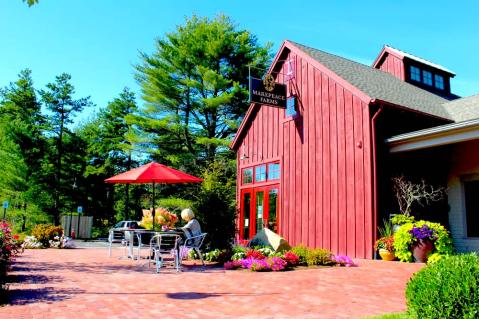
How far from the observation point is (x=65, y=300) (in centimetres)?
509

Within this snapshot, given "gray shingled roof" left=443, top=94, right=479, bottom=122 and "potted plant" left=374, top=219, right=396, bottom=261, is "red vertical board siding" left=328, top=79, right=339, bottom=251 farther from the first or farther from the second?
"gray shingled roof" left=443, top=94, right=479, bottom=122

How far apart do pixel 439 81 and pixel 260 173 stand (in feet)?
33.2

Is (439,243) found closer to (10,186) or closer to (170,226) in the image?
(170,226)

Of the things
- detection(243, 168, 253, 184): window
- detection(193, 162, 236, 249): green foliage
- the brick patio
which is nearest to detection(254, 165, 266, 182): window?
detection(243, 168, 253, 184): window

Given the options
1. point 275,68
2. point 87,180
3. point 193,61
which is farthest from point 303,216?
point 87,180

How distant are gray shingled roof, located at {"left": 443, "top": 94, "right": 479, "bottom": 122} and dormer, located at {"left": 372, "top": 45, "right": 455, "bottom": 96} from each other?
3.82 m

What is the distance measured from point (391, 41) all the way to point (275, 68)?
797 cm

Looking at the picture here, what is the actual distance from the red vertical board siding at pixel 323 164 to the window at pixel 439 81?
28.4ft

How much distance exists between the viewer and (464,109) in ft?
42.8

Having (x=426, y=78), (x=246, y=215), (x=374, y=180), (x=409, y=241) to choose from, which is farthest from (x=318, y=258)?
(x=426, y=78)

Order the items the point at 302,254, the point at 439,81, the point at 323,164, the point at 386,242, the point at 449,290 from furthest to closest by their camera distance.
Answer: the point at 439,81, the point at 323,164, the point at 386,242, the point at 302,254, the point at 449,290

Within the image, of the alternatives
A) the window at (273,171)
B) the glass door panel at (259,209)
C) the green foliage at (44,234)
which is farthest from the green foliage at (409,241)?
the green foliage at (44,234)

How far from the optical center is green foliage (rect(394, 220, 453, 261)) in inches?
346

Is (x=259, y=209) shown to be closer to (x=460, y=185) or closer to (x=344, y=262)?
(x=344, y=262)
